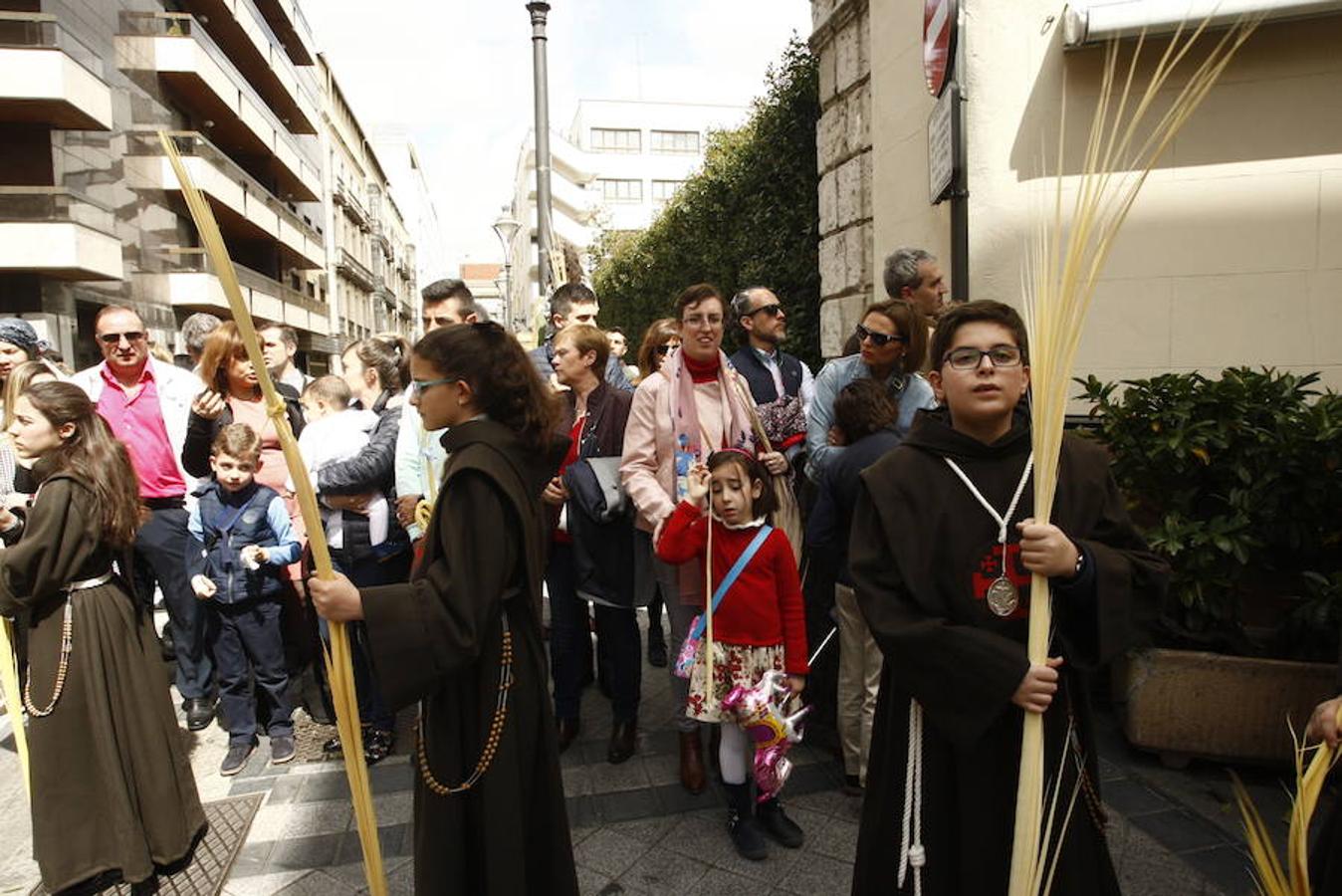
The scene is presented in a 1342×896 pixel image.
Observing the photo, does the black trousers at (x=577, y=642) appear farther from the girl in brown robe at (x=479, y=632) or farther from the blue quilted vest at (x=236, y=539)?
the girl in brown robe at (x=479, y=632)

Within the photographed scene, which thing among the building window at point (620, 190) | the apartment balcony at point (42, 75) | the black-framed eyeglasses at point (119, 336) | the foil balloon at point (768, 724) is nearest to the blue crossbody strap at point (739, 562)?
the foil balloon at point (768, 724)

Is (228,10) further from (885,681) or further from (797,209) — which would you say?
(885,681)

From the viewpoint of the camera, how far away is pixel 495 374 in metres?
2.37

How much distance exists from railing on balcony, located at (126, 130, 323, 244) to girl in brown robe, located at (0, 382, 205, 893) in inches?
433

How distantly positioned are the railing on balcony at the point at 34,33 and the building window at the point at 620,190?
46342 millimetres

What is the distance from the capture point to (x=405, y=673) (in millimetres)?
2051

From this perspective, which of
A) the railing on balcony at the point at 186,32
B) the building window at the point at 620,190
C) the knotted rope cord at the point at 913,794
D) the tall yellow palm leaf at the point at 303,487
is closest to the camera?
the tall yellow palm leaf at the point at 303,487

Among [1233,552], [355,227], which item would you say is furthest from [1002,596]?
[355,227]

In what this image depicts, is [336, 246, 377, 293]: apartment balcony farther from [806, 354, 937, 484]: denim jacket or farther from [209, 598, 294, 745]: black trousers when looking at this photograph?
[806, 354, 937, 484]: denim jacket

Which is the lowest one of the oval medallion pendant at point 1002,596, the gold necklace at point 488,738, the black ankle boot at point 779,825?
the black ankle boot at point 779,825

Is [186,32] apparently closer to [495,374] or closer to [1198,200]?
[1198,200]

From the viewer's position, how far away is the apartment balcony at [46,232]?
15.8 metres

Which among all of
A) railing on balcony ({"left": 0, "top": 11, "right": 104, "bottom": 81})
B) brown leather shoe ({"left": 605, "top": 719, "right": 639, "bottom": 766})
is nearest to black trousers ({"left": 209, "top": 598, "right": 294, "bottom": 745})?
A: brown leather shoe ({"left": 605, "top": 719, "right": 639, "bottom": 766})

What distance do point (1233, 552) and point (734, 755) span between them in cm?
232
